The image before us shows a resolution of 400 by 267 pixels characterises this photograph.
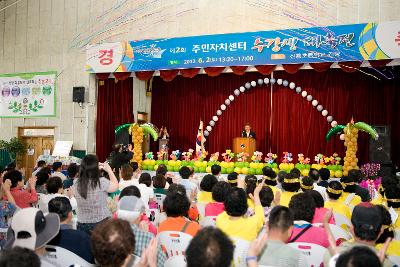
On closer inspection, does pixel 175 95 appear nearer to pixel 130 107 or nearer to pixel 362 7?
pixel 130 107

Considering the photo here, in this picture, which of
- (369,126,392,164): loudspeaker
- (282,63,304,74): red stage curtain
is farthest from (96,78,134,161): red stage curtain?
(369,126,392,164): loudspeaker

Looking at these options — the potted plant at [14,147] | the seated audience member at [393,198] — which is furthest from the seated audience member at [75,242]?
the potted plant at [14,147]

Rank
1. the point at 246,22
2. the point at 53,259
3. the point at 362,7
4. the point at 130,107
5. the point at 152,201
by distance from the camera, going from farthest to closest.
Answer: the point at 130,107
the point at 246,22
the point at 362,7
the point at 152,201
the point at 53,259

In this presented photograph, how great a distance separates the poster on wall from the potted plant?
763mm

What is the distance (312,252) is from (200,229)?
1.12 metres

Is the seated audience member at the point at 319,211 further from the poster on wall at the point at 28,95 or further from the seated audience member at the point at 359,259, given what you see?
the poster on wall at the point at 28,95

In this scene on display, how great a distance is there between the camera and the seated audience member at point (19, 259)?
5.35 ft

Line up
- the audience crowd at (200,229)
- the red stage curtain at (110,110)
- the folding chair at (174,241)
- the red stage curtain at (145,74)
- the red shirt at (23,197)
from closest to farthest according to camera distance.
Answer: the audience crowd at (200,229), the folding chair at (174,241), the red shirt at (23,197), the red stage curtain at (145,74), the red stage curtain at (110,110)

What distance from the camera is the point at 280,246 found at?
2.36 meters

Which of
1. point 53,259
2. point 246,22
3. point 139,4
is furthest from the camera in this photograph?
point 139,4

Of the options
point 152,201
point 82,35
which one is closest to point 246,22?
point 82,35

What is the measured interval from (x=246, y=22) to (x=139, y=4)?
300 centimetres

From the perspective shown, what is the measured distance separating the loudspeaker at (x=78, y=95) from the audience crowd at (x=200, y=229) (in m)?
7.32

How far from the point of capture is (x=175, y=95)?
13.4 metres
